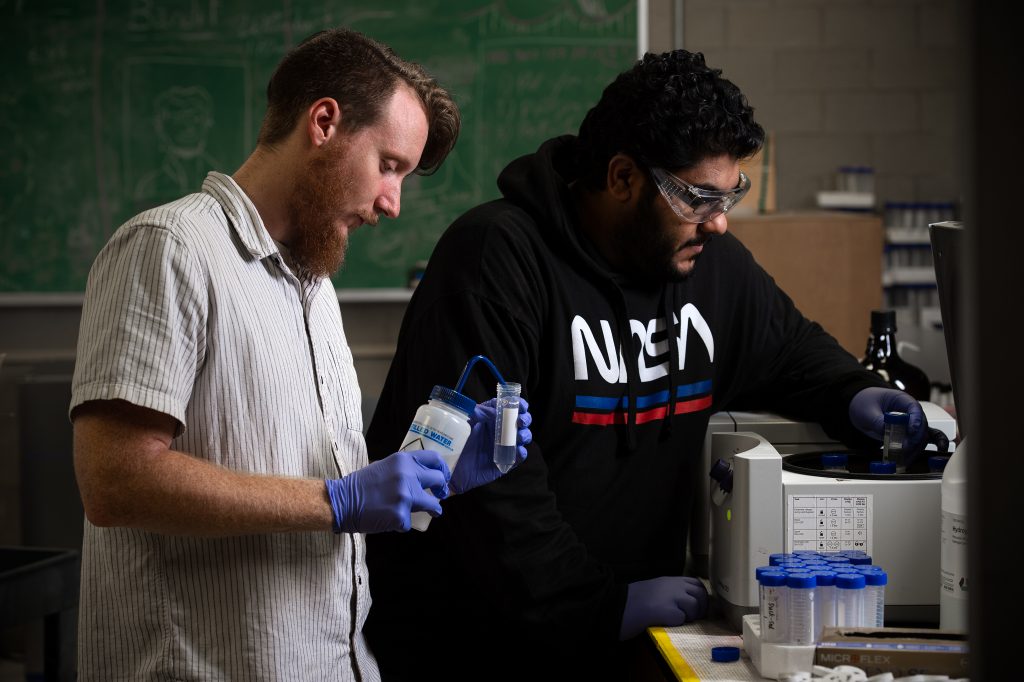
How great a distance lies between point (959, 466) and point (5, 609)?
6.91 feet

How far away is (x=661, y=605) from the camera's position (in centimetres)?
149

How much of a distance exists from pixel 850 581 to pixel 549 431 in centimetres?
52

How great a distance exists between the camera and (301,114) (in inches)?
50.5

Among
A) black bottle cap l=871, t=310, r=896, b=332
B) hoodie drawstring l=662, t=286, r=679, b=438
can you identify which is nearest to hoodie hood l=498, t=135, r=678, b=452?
hoodie drawstring l=662, t=286, r=679, b=438

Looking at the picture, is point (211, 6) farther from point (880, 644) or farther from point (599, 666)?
point (880, 644)

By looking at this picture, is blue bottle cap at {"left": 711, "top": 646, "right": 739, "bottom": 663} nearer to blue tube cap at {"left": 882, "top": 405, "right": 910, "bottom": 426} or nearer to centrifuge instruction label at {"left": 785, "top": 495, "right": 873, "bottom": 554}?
centrifuge instruction label at {"left": 785, "top": 495, "right": 873, "bottom": 554}

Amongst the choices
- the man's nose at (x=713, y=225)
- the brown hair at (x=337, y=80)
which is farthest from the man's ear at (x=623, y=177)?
the brown hair at (x=337, y=80)

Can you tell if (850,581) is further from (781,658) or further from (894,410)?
(894,410)

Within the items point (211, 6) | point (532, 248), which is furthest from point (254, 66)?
point (532, 248)

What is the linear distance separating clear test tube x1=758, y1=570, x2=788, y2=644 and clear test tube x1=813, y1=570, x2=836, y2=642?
0.14 feet

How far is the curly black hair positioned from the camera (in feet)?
5.30

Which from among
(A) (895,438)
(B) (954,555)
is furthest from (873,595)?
(A) (895,438)

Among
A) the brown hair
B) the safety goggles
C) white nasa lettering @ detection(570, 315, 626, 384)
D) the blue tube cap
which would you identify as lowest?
the blue tube cap

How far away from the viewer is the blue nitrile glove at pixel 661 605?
1.49 meters
